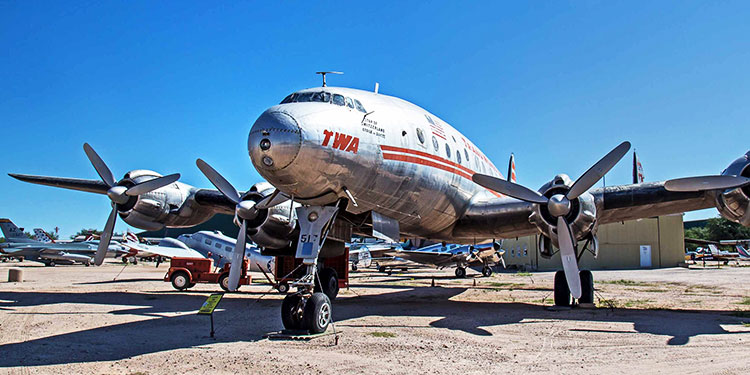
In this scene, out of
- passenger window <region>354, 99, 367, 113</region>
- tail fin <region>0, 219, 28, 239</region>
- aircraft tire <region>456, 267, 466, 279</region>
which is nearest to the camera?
passenger window <region>354, 99, 367, 113</region>

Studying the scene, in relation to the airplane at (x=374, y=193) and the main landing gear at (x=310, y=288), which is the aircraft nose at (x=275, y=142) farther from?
the main landing gear at (x=310, y=288)

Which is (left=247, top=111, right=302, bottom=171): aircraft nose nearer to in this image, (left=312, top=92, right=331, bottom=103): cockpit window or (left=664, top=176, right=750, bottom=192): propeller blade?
(left=312, top=92, right=331, bottom=103): cockpit window

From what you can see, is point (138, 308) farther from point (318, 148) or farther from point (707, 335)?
point (707, 335)

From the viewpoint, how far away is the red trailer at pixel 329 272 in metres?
14.8

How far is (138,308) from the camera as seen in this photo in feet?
41.7

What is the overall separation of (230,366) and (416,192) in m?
5.89

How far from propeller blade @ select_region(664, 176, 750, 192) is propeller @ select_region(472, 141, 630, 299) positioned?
1.23 meters

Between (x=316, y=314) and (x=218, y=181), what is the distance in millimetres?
5744

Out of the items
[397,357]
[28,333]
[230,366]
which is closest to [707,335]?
[397,357]

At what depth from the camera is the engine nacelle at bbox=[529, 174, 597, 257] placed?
11117mm

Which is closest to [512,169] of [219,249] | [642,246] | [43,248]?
[219,249]

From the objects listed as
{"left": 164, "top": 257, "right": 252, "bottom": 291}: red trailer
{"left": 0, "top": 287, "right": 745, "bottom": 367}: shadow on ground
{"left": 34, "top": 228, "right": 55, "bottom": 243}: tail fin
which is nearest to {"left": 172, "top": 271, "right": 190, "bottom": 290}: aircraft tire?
{"left": 164, "top": 257, "right": 252, "bottom": 291}: red trailer

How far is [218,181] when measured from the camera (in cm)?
1252

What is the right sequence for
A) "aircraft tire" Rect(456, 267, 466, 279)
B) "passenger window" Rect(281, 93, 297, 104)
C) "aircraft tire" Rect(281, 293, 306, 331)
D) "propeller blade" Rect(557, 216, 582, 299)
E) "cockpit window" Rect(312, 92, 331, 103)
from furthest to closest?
"aircraft tire" Rect(456, 267, 466, 279) → "propeller blade" Rect(557, 216, 582, 299) → "passenger window" Rect(281, 93, 297, 104) → "cockpit window" Rect(312, 92, 331, 103) → "aircraft tire" Rect(281, 293, 306, 331)
